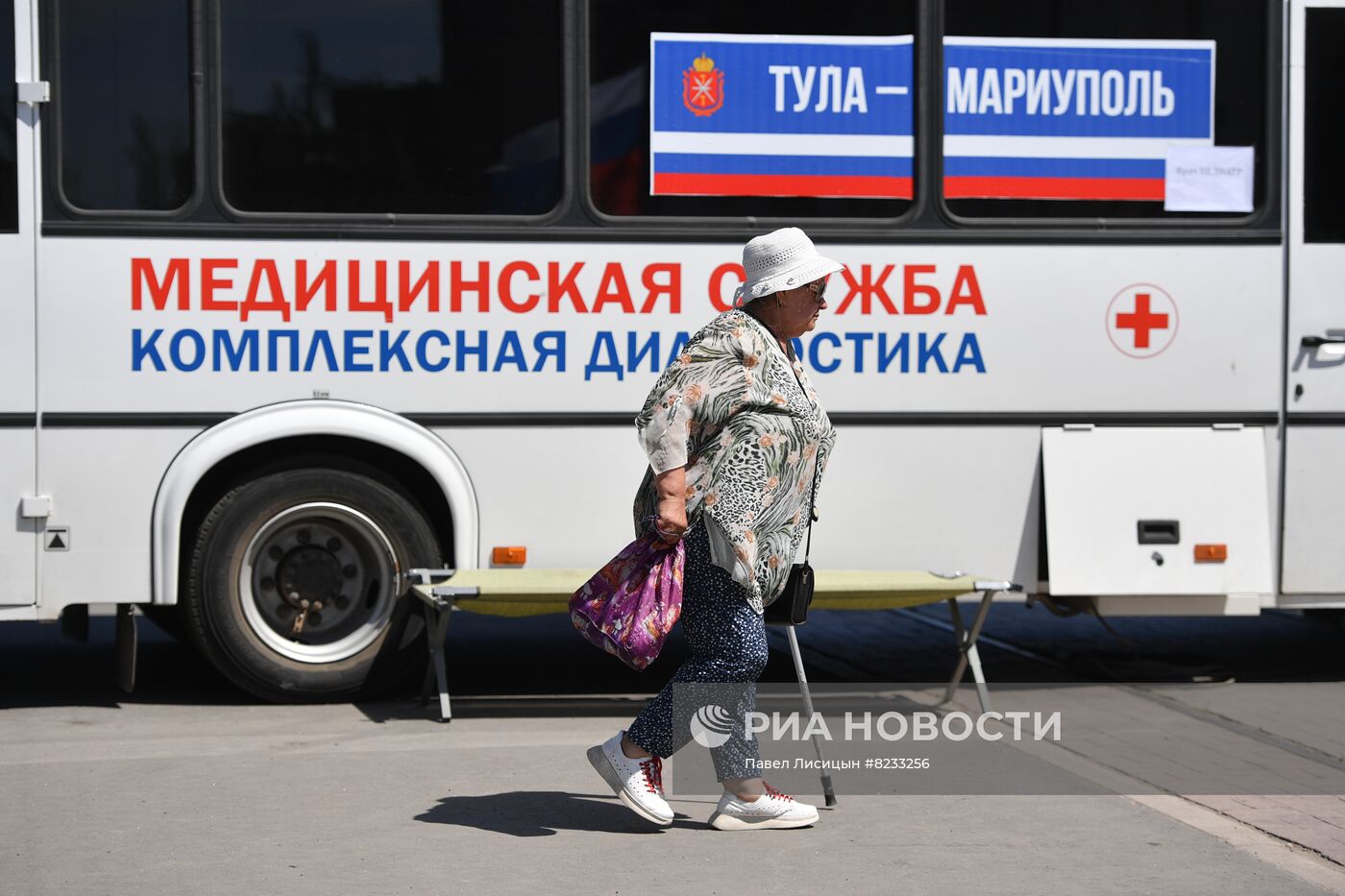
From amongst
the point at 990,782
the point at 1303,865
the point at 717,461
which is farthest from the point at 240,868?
the point at 1303,865

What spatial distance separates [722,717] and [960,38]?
11.0 feet

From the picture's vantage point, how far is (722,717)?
15.6ft

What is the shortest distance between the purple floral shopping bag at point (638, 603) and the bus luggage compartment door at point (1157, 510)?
267cm

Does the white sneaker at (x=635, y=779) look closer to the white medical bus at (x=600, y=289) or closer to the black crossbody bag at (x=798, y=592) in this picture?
the black crossbody bag at (x=798, y=592)

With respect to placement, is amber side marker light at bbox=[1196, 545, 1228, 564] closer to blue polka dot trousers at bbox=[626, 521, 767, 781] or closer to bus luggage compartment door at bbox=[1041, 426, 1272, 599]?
bus luggage compartment door at bbox=[1041, 426, 1272, 599]

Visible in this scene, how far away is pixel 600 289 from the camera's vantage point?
6715mm

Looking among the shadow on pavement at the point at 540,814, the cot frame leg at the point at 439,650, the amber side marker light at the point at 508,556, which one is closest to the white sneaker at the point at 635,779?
the shadow on pavement at the point at 540,814

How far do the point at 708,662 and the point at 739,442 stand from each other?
0.62 m

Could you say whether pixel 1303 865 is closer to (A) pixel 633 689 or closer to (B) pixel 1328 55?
(A) pixel 633 689

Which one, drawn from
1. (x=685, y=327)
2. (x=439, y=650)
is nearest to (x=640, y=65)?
(x=685, y=327)

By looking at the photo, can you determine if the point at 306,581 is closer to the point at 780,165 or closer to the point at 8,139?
the point at 8,139

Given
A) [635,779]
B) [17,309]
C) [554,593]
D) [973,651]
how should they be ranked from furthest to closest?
[973,651] < [17,309] < [554,593] < [635,779]

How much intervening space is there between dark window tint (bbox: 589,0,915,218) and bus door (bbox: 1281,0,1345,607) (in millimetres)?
1849

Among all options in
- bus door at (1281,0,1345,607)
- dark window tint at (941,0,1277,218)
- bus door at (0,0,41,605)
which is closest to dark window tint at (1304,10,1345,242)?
bus door at (1281,0,1345,607)
